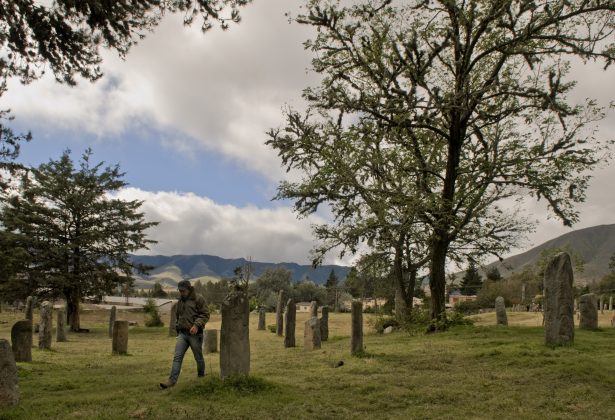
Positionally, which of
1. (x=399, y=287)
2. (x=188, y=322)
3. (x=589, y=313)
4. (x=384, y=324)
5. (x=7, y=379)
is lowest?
(x=384, y=324)

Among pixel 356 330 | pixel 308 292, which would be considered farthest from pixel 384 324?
pixel 308 292

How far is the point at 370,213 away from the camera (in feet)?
82.9

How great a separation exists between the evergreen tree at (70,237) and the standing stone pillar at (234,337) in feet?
99.2

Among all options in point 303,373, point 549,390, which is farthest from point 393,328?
point 549,390

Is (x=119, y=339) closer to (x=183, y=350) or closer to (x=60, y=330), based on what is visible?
(x=183, y=350)

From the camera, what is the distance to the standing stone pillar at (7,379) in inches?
358

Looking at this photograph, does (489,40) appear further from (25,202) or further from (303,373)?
(25,202)

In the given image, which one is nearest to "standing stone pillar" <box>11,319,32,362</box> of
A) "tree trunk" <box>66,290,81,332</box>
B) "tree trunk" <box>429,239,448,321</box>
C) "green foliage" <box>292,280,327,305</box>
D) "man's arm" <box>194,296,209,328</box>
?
"man's arm" <box>194,296,209,328</box>

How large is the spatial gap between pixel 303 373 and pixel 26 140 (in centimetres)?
1131

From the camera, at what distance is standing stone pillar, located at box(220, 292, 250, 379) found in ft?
34.6

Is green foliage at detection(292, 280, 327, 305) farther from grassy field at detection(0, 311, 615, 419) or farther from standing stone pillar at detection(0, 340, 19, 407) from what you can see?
standing stone pillar at detection(0, 340, 19, 407)

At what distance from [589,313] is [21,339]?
20997mm

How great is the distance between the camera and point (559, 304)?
45.5 feet

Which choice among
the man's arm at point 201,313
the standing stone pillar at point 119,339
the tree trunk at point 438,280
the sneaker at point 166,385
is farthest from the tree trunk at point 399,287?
the sneaker at point 166,385
